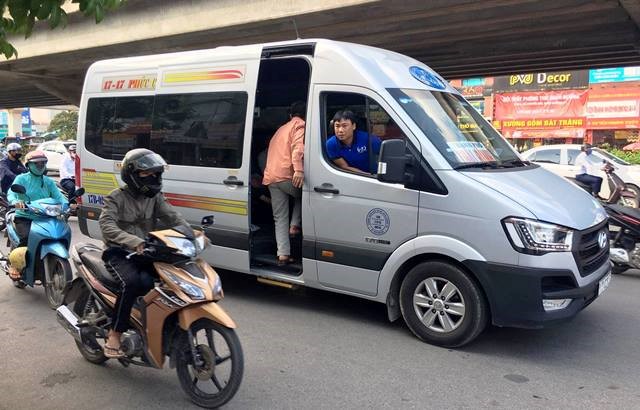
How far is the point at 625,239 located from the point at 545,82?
3189 centimetres

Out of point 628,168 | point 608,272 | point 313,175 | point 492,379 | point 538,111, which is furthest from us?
point 538,111

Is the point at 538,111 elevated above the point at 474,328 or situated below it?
above

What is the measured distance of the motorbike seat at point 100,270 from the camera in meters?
3.77

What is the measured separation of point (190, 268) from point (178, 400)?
892 mm

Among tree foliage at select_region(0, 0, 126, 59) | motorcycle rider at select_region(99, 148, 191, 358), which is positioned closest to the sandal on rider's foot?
motorcycle rider at select_region(99, 148, 191, 358)

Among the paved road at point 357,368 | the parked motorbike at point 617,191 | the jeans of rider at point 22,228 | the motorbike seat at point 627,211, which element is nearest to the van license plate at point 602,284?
the paved road at point 357,368

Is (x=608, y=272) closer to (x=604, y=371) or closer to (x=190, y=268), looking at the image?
(x=604, y=371)

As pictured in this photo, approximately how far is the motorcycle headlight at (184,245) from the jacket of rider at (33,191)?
2.87 metres

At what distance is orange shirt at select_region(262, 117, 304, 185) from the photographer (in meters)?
5.38

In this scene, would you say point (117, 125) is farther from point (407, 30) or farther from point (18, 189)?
point (407, 30)

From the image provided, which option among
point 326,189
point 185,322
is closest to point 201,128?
point 326,189

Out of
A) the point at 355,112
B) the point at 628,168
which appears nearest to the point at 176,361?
the point at 355,112

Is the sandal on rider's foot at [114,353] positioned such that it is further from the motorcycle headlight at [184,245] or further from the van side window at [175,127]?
the van side window at [175,127]

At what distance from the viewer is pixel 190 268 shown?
351 cm
